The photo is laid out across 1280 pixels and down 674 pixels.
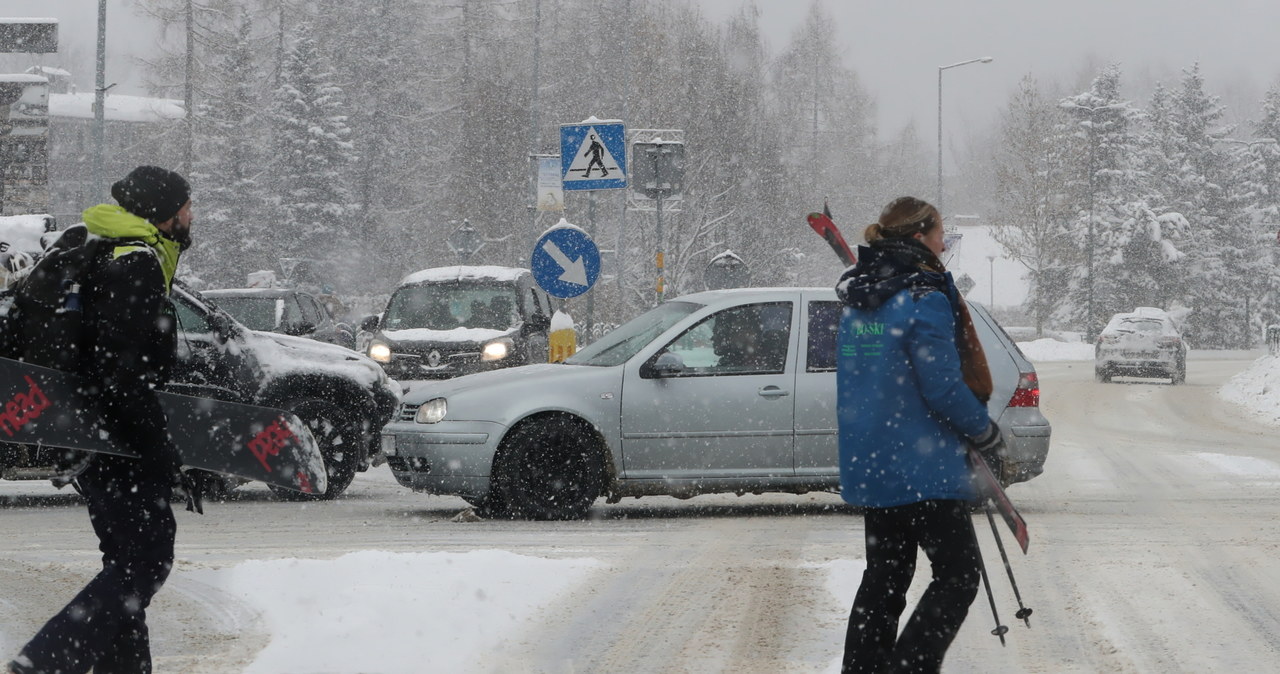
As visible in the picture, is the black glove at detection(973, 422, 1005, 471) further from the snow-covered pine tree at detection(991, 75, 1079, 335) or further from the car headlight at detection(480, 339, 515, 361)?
the snow-covered pine tree at detection(991, 75, 1079, 335)

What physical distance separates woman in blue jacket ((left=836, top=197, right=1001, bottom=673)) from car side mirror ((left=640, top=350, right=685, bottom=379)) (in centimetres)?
572

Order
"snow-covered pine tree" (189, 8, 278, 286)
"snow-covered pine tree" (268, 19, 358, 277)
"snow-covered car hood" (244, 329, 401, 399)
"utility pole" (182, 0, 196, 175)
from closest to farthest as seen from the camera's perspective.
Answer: "snow-covered car hood" (244, 329, 401, 399) < "utility pole" (182, 0, 196, 175) < "snow-covered pine tree" (268, 19, 358, 277) < "snow-covered pine tree" (189, 8, 278, 286)

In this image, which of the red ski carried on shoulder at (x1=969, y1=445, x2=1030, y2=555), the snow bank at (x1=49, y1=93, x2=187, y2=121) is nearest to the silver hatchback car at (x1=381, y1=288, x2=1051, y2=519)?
the red ski carried on shoulder at (x1=969, y1=445, x2=1030, y2=555)

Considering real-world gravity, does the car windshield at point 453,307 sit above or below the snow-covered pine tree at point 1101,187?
below

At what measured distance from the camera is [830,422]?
10883mm

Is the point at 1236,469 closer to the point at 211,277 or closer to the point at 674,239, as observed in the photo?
the point at 674,239

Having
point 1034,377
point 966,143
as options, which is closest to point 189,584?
point 1034,377

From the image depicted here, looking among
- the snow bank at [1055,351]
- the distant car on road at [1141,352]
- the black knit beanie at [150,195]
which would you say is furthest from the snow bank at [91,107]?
the black knit beanie at [150,195]

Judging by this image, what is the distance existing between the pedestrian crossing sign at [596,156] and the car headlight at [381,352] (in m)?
3.88

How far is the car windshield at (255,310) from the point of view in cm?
1981

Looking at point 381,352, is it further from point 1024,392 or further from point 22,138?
point 22,138

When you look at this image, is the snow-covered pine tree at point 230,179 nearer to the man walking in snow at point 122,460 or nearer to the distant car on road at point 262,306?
the distant car on road at point 262,306

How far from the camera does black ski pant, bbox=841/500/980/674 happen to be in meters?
4.88

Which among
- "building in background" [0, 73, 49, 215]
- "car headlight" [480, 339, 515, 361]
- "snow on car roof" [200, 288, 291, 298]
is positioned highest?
"building in background" [0, 73, 49, 215]
